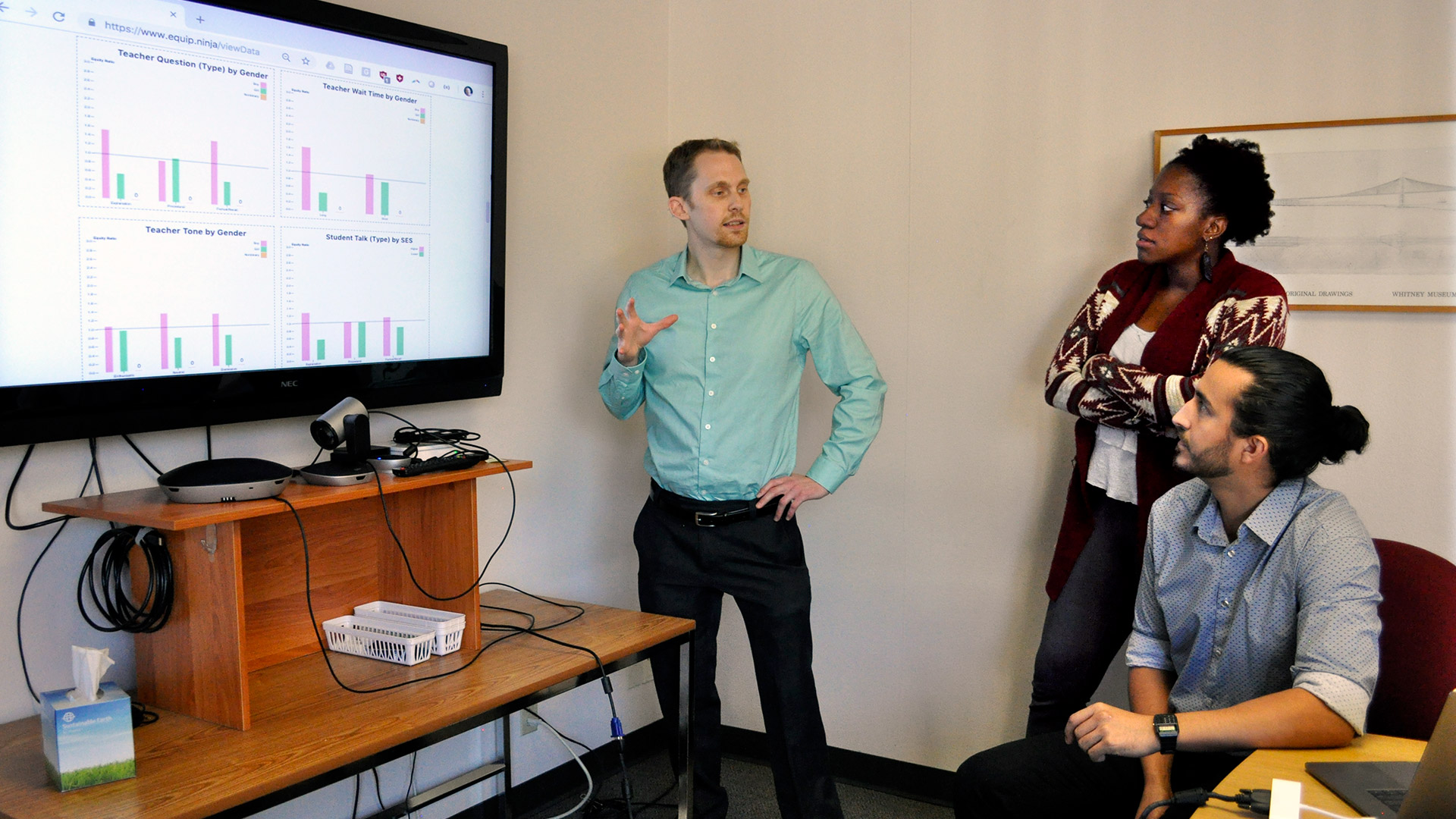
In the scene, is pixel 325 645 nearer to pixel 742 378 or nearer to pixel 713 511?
pixel 713 511

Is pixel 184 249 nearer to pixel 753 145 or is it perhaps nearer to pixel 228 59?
pixel 228 59

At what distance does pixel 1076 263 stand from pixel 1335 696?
1.58 m

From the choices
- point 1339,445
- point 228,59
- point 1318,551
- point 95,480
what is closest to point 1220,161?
point 1339,445

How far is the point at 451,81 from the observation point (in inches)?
94.3

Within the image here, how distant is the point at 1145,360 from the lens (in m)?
2.46

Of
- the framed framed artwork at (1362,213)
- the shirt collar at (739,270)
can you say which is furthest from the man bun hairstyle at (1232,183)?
the shirt collar at (739,270)

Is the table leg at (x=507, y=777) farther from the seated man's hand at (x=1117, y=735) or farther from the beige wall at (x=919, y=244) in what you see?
the seated man's hand at (x=1117, y=735)

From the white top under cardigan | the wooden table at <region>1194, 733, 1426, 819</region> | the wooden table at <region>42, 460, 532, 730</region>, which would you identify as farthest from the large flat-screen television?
the wooden table at <region>1194, 733, 1426, 819</region>

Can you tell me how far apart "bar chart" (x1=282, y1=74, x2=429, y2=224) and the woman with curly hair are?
150cm

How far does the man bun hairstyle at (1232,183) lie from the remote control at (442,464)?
1658mm

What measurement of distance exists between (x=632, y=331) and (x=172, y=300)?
3.32ft

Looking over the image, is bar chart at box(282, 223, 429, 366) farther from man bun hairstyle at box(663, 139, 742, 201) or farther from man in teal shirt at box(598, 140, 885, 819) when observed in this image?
man bun hairstyle at box(663, 139, 742, 201)

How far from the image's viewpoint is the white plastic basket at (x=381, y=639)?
2096 millimetres

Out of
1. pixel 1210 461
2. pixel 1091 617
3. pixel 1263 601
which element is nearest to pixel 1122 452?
pixel 1091 617
